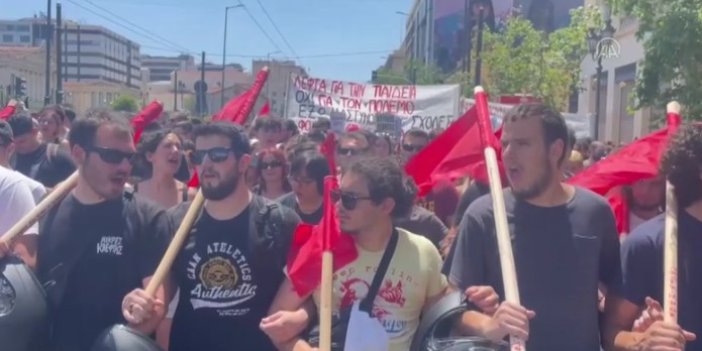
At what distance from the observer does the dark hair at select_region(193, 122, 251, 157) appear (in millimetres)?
5027

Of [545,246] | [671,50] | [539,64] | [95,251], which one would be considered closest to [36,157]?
[95,251]

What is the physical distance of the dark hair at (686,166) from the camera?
422cm

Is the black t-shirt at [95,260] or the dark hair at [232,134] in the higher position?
the dark hair at [232,134]

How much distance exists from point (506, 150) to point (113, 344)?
66.6 inches

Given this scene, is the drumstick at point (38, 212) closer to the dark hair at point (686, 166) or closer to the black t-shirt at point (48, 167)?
the dark hair at point (686, 166)

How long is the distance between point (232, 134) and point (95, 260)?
0.79m

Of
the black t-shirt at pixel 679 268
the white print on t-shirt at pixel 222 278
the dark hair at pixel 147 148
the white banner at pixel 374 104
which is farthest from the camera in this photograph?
the white banner at pixel 374 104

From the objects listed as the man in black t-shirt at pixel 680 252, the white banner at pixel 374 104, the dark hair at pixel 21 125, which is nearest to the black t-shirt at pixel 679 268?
the man in black t-shirt at pixel 680 252

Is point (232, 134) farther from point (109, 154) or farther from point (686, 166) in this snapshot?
point (686, 166)

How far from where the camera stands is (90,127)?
5.21 m

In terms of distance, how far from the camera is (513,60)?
1467 inches

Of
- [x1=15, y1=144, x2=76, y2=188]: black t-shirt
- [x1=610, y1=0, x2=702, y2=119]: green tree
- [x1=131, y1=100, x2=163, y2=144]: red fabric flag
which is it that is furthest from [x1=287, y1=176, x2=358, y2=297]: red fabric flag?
[x1=610, y1=0, x2=702, y2=119]: green tree

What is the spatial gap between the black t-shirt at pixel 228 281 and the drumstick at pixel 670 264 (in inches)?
61.3

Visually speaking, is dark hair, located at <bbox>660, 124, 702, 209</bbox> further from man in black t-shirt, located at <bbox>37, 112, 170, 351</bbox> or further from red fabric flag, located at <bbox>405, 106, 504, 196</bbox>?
man in black t-shirt, located at <bbox>37, 112, 170, 351</bbox>
